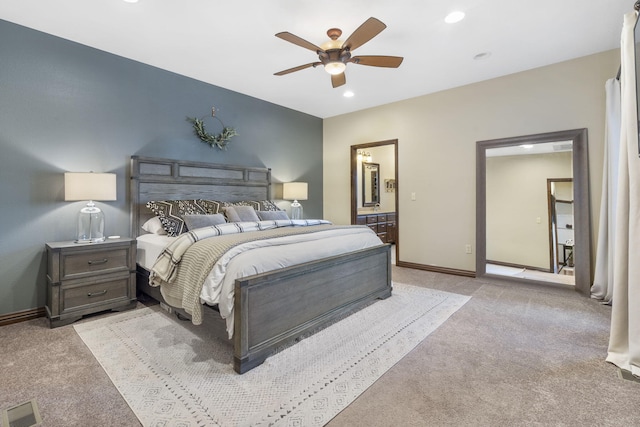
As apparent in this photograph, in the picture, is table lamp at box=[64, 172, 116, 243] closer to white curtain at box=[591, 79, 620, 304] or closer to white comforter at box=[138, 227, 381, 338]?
white comforter at box=[138, 227, 381, 338]

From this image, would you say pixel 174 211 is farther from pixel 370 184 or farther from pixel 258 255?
pixel 370 184

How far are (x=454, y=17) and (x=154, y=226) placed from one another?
3589mm

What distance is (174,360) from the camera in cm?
209

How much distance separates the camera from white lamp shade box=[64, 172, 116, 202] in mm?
2789

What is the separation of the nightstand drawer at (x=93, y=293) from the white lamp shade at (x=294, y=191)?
2655mm

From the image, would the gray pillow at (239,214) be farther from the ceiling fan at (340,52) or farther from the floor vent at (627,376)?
the floor vent at (627,376)

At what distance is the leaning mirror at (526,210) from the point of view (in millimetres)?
4215

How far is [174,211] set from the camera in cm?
341

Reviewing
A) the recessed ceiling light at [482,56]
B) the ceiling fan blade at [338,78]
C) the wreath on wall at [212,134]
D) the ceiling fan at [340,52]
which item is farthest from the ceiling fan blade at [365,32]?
the wreath on wall at [212,134]

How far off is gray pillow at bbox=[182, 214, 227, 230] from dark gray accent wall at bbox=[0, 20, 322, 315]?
851mm

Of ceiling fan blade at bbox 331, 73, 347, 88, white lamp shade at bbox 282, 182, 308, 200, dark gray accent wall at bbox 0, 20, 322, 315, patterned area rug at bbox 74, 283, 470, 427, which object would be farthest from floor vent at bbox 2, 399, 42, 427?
white lamp shade at bbox 282, 182, 308, 200

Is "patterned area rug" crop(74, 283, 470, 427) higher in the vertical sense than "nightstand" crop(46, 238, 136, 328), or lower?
lower

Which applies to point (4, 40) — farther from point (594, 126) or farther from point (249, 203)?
point (594, 126)

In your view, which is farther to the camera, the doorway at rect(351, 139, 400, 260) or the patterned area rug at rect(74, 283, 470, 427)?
the doorway at rect(351, 139, 400, 260)
